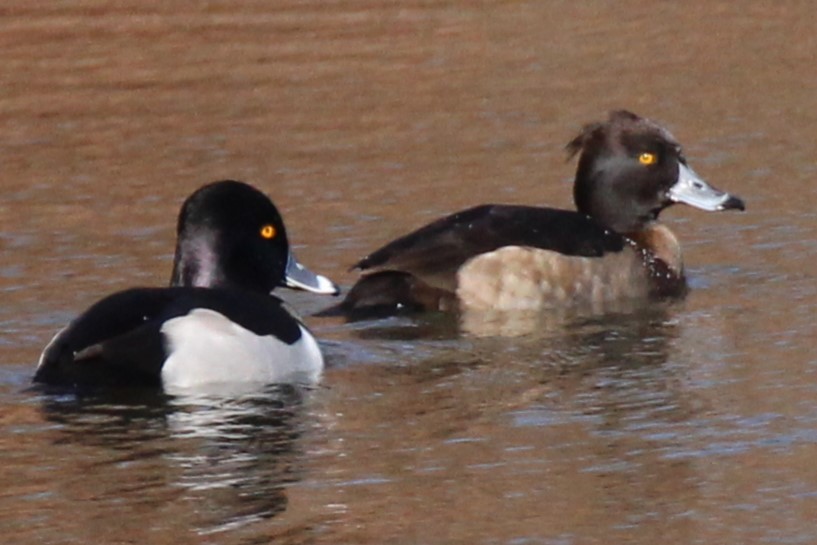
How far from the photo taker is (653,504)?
23.9ft

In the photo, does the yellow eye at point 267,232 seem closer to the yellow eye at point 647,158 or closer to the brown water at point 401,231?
the brown water at point 401,231

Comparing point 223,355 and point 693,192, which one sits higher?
point 693,192

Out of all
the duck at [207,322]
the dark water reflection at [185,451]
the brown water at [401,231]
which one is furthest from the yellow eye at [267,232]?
the dark water reflection at [185,451]

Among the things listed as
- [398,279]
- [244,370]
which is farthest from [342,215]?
[244,370]

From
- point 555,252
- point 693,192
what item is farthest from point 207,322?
point 693,192

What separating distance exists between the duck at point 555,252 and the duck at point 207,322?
868mm

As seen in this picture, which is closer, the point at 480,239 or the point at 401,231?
the point at 480,239

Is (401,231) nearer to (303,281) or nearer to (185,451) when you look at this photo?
(303,281)

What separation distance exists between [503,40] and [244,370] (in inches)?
363

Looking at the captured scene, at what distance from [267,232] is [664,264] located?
2353 mm

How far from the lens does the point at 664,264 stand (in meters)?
11.3

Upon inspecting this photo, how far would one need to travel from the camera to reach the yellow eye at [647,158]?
39.0 ft

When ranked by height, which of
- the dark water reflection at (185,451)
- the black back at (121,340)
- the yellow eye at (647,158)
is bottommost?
the dark water reflection at (185,451)

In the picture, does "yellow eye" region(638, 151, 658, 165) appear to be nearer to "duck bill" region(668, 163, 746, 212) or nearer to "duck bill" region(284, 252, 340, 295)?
"duck bill" region(668, 163, 746, 212)
